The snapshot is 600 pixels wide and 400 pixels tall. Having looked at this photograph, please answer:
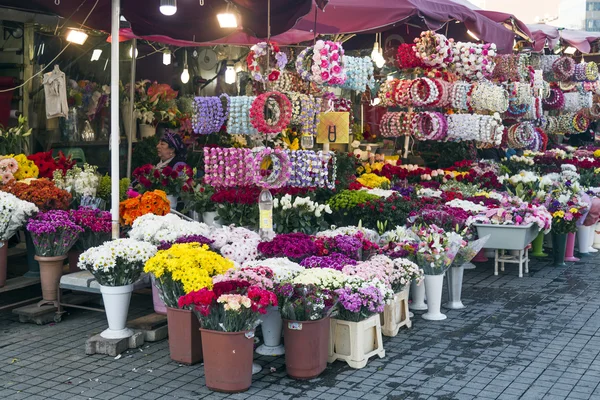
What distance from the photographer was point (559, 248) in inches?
421

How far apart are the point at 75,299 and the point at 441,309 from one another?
12.3 ft

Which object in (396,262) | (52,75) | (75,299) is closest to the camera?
(396,262)

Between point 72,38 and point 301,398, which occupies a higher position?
point 72,38

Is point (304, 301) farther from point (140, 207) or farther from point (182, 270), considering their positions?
point (140, 207)

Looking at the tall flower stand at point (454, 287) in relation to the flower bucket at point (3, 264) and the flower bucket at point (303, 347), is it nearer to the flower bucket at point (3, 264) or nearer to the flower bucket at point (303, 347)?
the flower bucket at point (303, 347)

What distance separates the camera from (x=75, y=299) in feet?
25.5

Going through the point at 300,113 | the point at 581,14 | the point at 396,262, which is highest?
the point at 581,14

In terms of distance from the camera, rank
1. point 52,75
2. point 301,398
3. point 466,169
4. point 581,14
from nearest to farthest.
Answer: point 301,398 → point 52,75 → point 466,169 → point 581,14

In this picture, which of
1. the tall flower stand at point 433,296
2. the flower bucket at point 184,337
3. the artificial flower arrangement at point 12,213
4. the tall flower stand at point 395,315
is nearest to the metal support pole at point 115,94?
the artificial flower arrangement at point 12,213

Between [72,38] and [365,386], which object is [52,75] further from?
[365,386]

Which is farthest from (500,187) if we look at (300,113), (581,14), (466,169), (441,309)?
(581,14)

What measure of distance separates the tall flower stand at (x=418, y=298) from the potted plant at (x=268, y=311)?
1991 millimetres

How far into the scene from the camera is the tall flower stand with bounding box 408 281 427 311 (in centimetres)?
795

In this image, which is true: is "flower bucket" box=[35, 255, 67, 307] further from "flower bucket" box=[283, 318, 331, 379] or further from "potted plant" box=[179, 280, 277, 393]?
"flower bucket" box=[283, 318, 331, 379]
